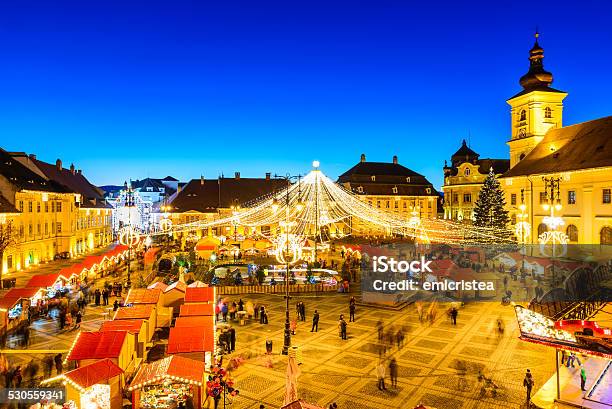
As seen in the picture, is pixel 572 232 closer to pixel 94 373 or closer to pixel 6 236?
pixel 94 373

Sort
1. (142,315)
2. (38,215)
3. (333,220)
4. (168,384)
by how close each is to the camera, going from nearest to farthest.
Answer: (168,384), (142,315), (38,215), (333,220)

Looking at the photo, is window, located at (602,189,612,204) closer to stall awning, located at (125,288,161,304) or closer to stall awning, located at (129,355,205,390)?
stall awning, located at (125,288,161,304)

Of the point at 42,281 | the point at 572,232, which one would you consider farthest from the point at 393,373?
the point at 572,232

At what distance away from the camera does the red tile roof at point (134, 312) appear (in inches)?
707

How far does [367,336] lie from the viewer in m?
20.2

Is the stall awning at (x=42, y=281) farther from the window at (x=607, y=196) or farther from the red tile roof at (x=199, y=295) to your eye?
the window at (x=607, y=196)

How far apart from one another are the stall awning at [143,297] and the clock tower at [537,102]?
153ft

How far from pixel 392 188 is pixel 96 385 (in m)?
72.7

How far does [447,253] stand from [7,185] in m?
39.2

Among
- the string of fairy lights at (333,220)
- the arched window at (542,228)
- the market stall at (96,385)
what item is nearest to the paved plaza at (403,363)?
the market stall at (96,385)

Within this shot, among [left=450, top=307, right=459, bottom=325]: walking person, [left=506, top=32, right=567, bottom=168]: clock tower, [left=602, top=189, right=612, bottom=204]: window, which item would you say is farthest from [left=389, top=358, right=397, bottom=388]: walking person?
[left=506, top=32, right=567, bottom=168]: clock tower

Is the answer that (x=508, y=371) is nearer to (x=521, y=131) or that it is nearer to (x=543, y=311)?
(x=543, y=311)

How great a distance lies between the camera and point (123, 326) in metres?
16.3

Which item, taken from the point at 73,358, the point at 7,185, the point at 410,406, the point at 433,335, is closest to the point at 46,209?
the point at 7,185
